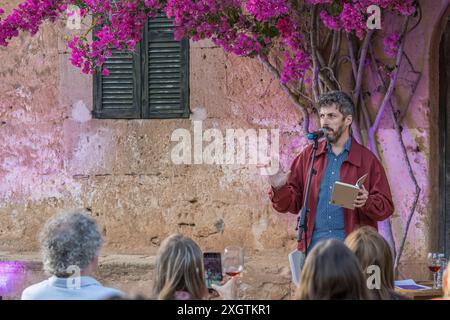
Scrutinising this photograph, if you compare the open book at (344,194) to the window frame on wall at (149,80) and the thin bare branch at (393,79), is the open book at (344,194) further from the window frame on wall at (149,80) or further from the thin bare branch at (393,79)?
the window frame on wall at (149,80)

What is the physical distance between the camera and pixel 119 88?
761 centimetres

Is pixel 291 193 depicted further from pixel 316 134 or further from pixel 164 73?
pixel 164 73

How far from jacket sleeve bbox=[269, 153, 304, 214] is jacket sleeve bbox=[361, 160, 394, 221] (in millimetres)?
444

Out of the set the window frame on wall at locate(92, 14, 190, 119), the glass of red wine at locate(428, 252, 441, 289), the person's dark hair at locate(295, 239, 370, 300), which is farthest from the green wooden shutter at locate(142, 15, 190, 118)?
the person's dark hair at locate(295, 239, 370, 300)

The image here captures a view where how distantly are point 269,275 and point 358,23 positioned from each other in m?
2.05

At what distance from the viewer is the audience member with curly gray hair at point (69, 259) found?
A: 3850mm

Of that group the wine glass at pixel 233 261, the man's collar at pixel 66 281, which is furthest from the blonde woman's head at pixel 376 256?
the man's collar at pixel 66 281

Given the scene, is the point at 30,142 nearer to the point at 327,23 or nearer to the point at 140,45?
the point at 140,45

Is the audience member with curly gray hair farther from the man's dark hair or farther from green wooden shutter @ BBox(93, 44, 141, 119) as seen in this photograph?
green wooden shutter @ BBox(93, 44, 141, 119)

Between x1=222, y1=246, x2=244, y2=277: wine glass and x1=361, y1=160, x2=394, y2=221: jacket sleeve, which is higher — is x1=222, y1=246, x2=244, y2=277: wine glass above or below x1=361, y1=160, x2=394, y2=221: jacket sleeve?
below

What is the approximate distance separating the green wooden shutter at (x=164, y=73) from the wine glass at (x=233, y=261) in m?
2.90

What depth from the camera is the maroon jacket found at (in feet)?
17.6

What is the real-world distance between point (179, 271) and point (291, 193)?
192 centimetres

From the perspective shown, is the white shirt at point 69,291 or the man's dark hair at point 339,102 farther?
the man's dark hair at point 339,102
